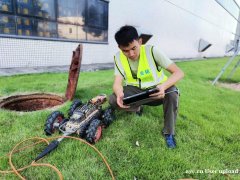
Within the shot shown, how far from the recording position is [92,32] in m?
11.4

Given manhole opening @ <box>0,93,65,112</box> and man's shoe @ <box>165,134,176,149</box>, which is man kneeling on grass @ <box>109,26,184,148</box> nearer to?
man's shoe @ <box>165,134,176,149</box>

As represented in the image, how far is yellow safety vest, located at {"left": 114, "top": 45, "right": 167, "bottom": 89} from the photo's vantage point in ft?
9.84

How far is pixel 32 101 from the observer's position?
4.46 metres

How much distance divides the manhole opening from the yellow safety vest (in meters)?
1.74

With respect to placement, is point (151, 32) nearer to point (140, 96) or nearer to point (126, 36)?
point (126, 36)

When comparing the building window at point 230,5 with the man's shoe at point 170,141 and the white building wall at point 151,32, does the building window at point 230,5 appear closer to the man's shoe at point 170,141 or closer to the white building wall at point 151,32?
the white building wall at point 151,32

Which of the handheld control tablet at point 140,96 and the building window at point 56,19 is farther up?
the building window at point 56,19

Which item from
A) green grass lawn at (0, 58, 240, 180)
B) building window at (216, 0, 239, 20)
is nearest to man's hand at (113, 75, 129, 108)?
green grass lawn at (0, 58, 240, 180)

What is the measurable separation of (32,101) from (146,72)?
2.53 m

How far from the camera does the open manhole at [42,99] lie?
4137 millimetres

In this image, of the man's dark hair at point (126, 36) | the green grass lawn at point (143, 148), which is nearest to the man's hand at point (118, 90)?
the green grass lawn at point (143, 148)

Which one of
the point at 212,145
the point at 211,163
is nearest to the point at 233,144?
the point at 212,145

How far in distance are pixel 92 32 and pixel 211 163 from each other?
9.87 meters

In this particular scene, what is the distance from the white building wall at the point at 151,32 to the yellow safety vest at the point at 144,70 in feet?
19.6
